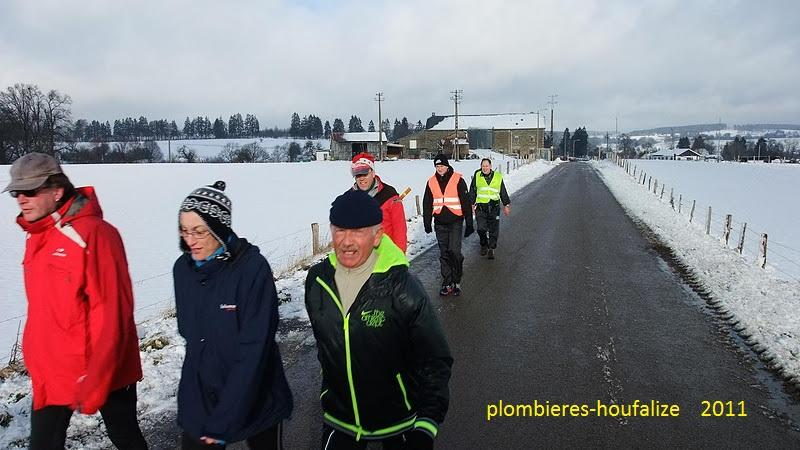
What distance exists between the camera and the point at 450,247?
7.83 m

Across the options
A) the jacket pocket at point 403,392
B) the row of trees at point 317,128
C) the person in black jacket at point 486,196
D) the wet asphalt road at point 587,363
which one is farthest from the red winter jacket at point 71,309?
the row of trees at point 317,128

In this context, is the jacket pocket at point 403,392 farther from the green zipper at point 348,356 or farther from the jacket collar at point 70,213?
the jacket collar at point 70,213

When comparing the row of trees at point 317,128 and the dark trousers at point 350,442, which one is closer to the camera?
the dark trousers at point 350,442

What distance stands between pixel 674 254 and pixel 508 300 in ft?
18.0

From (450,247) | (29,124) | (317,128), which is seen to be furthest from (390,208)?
(317,128)

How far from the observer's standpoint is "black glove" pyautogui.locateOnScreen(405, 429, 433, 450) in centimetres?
239

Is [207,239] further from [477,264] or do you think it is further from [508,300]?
[477,264]

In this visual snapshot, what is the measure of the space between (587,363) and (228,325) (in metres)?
4.11

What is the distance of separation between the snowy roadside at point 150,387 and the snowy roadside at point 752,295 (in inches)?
197

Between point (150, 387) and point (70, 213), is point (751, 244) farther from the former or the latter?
point (70, 213)

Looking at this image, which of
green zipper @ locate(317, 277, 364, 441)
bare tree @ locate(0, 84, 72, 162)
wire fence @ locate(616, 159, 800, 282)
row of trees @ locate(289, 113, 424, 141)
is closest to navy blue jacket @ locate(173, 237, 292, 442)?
green zipper @ locate(317, 277, 364, 441)

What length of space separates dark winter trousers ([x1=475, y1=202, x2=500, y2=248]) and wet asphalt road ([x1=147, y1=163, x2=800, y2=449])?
0.69 m

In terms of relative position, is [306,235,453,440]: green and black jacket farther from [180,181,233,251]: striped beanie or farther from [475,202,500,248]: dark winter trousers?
[475,202,500,248]: dark winter trousers

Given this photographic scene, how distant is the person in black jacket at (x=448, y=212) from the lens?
7723 mm
